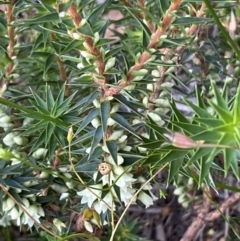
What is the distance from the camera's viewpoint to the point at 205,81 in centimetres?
108

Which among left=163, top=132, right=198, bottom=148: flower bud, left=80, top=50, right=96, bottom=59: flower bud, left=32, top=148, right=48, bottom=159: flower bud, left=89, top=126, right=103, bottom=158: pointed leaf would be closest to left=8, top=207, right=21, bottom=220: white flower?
left=32, top=148, right=48, bottom=159: flower bud

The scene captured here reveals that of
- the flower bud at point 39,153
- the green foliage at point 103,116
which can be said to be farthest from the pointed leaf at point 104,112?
the flower bud at point 39,153

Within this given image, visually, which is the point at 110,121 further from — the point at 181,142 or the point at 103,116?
the point at 181,142

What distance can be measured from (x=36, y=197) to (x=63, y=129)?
0.54ft

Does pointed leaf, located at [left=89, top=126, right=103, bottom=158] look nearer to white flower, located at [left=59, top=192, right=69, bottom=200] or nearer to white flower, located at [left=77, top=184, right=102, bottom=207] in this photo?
white flower, located at [left=77, top=184, right=102, bottom=207]

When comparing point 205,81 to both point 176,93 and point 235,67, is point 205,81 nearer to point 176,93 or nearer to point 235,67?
point 235,67

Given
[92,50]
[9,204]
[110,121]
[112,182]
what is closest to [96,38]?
[92,50]

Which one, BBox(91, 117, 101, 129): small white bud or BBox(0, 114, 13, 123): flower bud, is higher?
BBox(91, 117, 101, 129): small white bud

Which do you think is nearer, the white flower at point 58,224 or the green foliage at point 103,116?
the green foliage at point 103,116

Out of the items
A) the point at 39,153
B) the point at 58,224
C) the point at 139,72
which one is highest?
the point at 139,72

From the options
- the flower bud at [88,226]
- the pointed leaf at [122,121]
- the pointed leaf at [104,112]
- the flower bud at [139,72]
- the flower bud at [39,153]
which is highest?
the flower bud at [139,72]

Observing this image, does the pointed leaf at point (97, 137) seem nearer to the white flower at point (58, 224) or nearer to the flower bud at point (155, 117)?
the flower bud at point (155, 117)

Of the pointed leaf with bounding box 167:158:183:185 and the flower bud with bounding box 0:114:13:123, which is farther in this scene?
the flower bud with bounding box 0:114:13:123

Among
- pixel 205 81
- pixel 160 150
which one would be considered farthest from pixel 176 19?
pixel 205 81
